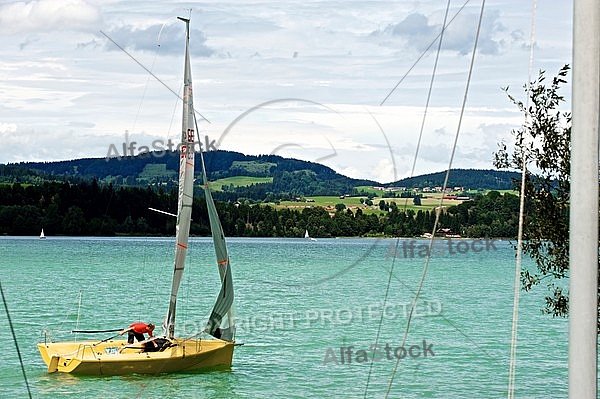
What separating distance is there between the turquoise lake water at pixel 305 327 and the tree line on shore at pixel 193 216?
512cm

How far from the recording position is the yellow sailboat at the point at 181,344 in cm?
2355

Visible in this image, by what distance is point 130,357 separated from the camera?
78.2ft

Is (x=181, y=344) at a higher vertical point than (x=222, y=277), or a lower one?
lower

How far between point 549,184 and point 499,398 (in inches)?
571

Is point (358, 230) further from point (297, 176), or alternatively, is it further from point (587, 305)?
point (587, 305)

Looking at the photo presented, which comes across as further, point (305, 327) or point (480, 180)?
point (305, 327)

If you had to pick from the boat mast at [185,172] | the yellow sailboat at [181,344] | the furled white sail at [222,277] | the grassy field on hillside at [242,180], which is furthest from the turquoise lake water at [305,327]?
the grassy field on hillside at [242,180]

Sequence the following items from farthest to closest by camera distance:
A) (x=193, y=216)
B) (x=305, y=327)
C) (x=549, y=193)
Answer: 1. (x=193, y=216)
2. (x=305, y=327)
3. (x=549, y=193)

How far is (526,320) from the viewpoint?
173 feet


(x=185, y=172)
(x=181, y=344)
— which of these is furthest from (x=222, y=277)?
(x=185, y=172)

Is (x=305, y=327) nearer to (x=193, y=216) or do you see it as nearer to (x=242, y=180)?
(x=193, y=216)

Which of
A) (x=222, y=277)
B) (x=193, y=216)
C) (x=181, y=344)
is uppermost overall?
(x=193, y=216)

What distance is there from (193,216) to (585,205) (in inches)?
2326

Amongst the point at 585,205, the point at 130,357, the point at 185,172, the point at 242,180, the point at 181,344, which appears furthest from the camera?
the point at 242,180
